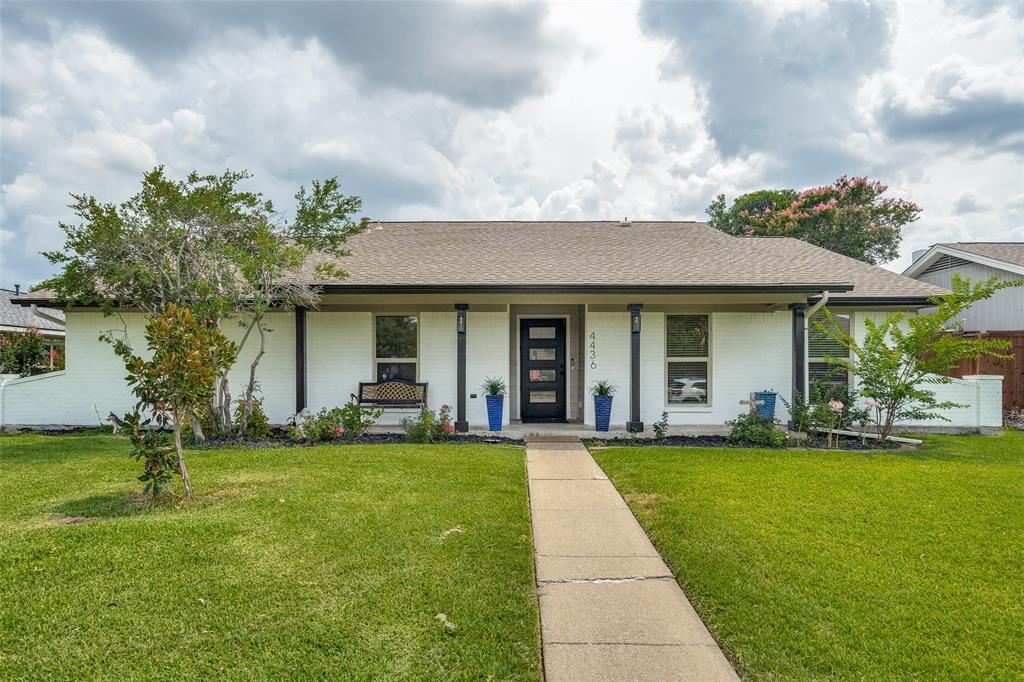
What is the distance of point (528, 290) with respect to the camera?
846cm

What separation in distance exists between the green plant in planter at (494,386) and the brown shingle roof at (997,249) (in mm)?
14317

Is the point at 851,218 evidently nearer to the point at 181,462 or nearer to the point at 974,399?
the point at 974,399

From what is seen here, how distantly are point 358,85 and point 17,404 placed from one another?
913 centimetres

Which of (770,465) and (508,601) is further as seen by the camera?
(770,465)

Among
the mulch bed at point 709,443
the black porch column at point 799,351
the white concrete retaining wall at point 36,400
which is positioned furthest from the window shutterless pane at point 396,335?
the black porch column at point 799,351

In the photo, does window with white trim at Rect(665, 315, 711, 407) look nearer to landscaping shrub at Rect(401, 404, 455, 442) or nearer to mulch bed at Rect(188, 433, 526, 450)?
mulch bed at Rect(188, 433, 526, 450)

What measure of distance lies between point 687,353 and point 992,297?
1045cm

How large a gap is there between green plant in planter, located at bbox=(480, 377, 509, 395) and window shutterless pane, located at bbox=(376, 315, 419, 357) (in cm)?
159

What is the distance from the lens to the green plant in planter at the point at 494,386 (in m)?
9.00

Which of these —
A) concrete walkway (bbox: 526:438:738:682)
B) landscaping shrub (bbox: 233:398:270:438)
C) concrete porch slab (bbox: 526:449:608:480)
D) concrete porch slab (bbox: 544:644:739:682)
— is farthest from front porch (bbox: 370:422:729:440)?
concrete porch slab (bbox: 544:644:739:682)

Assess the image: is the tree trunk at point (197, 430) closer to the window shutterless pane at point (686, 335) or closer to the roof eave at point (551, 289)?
the roof eave at point (551, 289)

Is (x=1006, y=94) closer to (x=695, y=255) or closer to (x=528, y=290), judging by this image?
(x=695, y=255)

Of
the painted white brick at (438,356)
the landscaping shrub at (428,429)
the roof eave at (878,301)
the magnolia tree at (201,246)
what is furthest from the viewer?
the painted white brick at (438,356)

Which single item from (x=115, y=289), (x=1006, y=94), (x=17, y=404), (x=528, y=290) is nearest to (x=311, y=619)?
(x=528, y=290)
